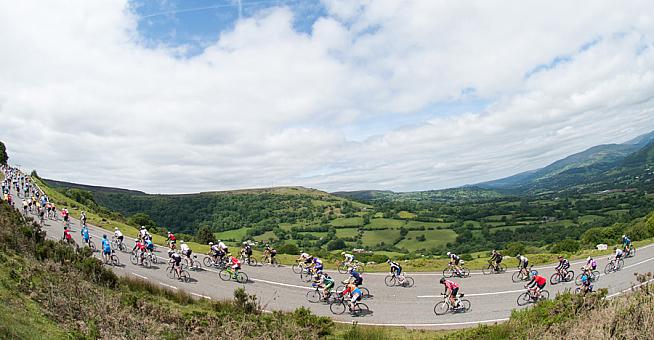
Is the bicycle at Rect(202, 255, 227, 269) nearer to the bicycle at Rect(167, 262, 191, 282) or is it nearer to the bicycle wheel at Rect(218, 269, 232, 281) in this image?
the bicycle wheel at Rect(218, 269, 232, 281)

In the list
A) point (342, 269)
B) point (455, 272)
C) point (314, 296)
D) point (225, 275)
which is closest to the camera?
point (314, 296)

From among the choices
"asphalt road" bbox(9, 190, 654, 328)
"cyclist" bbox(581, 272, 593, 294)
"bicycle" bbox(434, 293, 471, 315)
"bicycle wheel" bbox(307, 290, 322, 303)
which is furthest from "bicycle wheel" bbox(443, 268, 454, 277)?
"bicycle wheel" bbox(307, 290, 322, 303)

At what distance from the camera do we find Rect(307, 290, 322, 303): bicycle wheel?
2059cm

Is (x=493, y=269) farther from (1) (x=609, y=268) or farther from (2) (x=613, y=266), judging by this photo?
(2) (x=613, y=266)

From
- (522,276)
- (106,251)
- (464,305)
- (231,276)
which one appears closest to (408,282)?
(464,305)

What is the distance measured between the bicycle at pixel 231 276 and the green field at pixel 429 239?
7186 centimetres

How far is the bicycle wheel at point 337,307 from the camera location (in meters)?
18.7

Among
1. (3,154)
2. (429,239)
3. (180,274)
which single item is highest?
(3,154)

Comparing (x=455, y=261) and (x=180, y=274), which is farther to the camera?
(x=455, y=261)

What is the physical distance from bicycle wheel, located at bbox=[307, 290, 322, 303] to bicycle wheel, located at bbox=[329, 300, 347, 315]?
1.20 meters

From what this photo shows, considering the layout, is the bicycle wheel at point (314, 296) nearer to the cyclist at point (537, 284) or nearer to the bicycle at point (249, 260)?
the bicycle at point (249, 260)

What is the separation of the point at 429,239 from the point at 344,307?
86.9 meters

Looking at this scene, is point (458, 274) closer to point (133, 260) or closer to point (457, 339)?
point (457, 339)

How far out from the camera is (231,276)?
24281mm
